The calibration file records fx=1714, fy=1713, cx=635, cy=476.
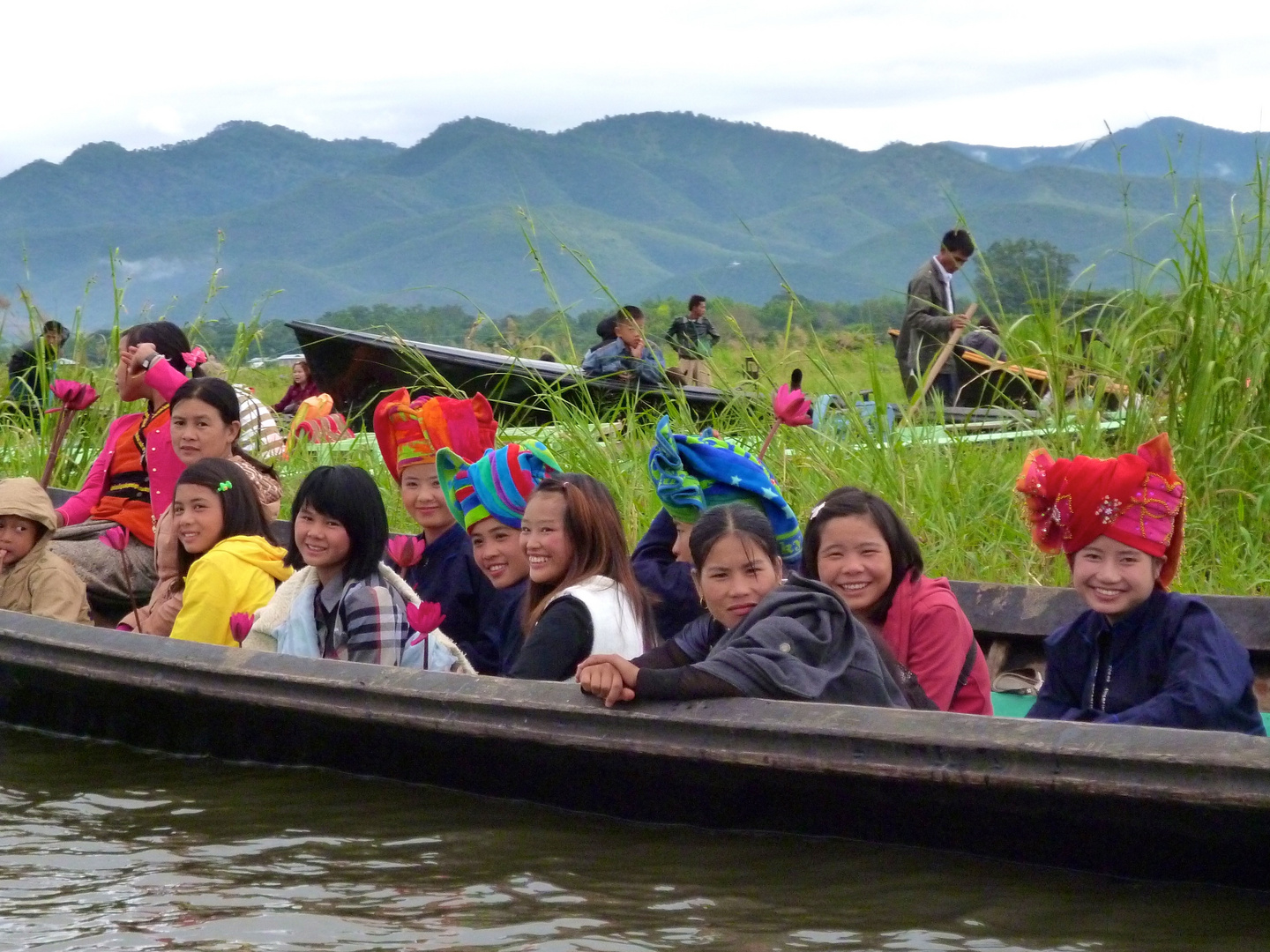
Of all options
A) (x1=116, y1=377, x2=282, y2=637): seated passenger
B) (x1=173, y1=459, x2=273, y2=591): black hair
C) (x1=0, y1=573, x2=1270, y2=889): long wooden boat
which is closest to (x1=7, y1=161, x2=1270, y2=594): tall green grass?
(x1=0, y1=573, x2=1270, y2=889): long wooden boat

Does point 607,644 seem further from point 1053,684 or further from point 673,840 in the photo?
point 1053,684

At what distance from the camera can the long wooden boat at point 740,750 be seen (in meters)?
3.24

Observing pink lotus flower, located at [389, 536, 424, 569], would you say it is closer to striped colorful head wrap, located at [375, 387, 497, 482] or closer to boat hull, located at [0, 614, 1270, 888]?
striped colorful head wrap, located at [375, 387, 497, 482]

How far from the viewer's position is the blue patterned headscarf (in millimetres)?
4250

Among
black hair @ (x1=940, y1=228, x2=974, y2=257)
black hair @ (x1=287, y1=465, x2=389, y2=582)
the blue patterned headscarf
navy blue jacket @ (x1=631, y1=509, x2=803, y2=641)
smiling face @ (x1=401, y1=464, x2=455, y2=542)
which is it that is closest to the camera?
the blue patterned headscarf

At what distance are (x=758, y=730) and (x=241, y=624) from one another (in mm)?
1751

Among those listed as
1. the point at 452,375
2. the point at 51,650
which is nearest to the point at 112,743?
the point at 51,650

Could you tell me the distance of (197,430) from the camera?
18.1 feet

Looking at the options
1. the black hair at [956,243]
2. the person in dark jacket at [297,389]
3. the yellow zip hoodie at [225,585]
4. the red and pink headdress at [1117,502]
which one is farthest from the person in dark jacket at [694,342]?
the red and pink headdress at [1117,502]

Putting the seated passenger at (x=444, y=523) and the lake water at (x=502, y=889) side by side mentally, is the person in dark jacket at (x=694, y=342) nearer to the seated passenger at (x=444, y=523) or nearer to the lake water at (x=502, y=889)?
the seated passenger at (x=444, y=523)

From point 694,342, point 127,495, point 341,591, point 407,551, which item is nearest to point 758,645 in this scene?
point 341,591

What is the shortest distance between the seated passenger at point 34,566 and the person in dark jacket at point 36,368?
286cm

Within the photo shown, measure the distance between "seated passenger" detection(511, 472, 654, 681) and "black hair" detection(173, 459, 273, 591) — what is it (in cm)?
119

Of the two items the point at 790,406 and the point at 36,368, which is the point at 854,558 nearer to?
the point at 790,406
